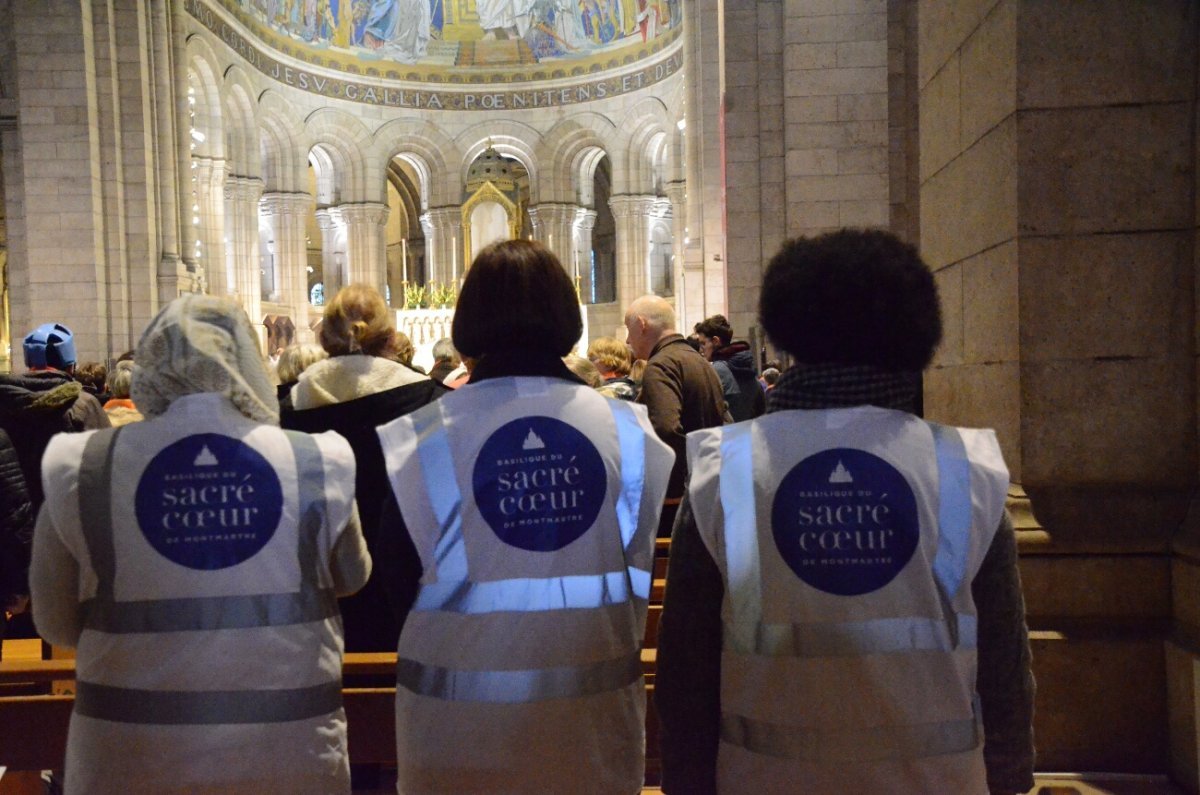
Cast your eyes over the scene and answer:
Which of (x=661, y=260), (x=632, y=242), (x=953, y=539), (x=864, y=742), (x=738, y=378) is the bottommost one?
(x=864, y=742)

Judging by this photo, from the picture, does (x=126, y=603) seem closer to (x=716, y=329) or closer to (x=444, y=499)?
(x=444, y=499)

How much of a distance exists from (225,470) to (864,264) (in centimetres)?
124

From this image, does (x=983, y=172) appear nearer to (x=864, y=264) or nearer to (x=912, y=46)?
(x=864, y=264)

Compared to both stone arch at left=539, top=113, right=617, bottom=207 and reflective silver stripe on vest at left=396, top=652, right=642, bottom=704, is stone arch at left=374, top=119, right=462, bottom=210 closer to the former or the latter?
stone arch at left=539, top=113, right=617, bottom=207

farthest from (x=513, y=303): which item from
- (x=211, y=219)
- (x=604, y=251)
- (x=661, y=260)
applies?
(x=604, y=251)

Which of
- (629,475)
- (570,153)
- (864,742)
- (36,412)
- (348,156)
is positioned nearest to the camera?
(864,742)

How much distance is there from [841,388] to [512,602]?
28.5 inches

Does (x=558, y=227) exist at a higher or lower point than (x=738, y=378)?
higher

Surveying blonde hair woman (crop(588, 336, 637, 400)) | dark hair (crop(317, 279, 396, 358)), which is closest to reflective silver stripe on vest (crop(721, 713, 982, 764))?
dark hair (crop(317, 279, 396, 358))

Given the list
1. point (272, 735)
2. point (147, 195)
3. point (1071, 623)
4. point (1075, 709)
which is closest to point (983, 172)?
point (1071, 623)

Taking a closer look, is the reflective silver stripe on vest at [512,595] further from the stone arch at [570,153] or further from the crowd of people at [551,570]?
the stone arch at [570,153]

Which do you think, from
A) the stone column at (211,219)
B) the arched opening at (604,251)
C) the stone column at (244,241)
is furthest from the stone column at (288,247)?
the arched opening at (604,251)

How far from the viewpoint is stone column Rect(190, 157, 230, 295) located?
20453 mm

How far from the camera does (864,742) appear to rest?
1733 millimetres
